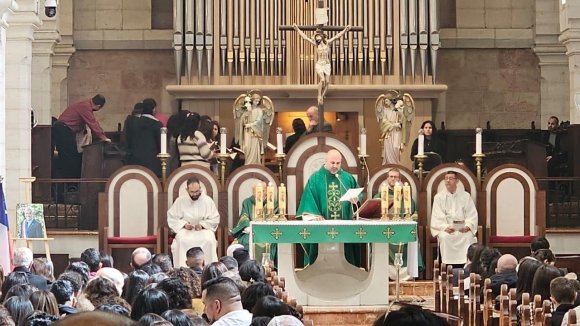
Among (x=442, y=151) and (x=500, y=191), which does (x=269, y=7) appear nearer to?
(x=442, y=151)

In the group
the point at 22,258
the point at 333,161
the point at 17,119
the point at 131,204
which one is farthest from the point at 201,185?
the point at 22,258

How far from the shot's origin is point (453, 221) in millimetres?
16141

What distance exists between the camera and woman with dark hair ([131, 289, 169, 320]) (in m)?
7.05

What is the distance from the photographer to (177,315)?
620cm

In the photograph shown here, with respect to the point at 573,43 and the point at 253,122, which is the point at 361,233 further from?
the point at 573,43

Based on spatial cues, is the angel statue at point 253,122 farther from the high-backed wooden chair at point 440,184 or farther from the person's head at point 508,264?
the person's head at point 508,264

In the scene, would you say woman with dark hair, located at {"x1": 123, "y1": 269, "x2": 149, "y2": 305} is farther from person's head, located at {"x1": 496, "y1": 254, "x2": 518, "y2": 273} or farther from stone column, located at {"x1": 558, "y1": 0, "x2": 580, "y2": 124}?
stone column, located at {"x1": 558, "y1": 0, "x2": 580, "y2": 124}

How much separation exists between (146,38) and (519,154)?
22.5 ft

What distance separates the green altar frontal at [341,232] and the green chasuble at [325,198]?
1.22 metres

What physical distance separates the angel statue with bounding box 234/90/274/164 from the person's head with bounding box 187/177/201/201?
85.3 inches

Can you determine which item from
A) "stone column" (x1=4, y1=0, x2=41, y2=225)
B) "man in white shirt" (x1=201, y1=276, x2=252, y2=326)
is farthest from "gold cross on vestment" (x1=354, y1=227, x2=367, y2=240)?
"man in white shirt" (x1=201, y1=276, x2=252, y2=326)

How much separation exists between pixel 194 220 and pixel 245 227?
2.01ft

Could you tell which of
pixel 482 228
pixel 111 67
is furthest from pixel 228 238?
pixel 111 67

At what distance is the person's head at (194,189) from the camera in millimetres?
16188
